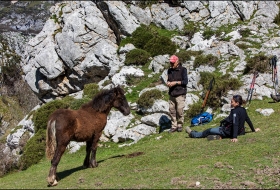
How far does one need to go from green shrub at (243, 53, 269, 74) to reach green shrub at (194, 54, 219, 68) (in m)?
3.04

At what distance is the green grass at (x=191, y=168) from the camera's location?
26.0ft

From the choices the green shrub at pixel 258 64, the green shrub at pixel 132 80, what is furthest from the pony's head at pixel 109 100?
the green shrub at pixel 132 80

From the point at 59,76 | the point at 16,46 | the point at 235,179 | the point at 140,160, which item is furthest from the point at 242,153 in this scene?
the point at 16,46

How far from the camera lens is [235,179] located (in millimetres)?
8023

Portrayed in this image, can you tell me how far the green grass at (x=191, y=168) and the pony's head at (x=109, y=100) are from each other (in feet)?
6.79

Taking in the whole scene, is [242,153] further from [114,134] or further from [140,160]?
[114,134]

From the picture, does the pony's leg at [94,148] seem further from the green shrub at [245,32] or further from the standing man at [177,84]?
the green shrub at [245,32]

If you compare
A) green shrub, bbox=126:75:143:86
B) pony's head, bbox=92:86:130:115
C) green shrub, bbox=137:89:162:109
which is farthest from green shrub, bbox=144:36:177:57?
pony's head, bbox=92:86:130:115

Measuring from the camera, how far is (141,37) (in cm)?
3152

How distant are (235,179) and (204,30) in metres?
25.7

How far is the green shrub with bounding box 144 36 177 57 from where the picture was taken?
2966cm

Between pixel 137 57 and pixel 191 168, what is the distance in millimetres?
20422

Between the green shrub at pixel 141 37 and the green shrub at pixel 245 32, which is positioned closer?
the green shrub at pixel 245 32

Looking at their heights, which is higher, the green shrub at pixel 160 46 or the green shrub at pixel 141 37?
the green shrub at pixel 141 37
